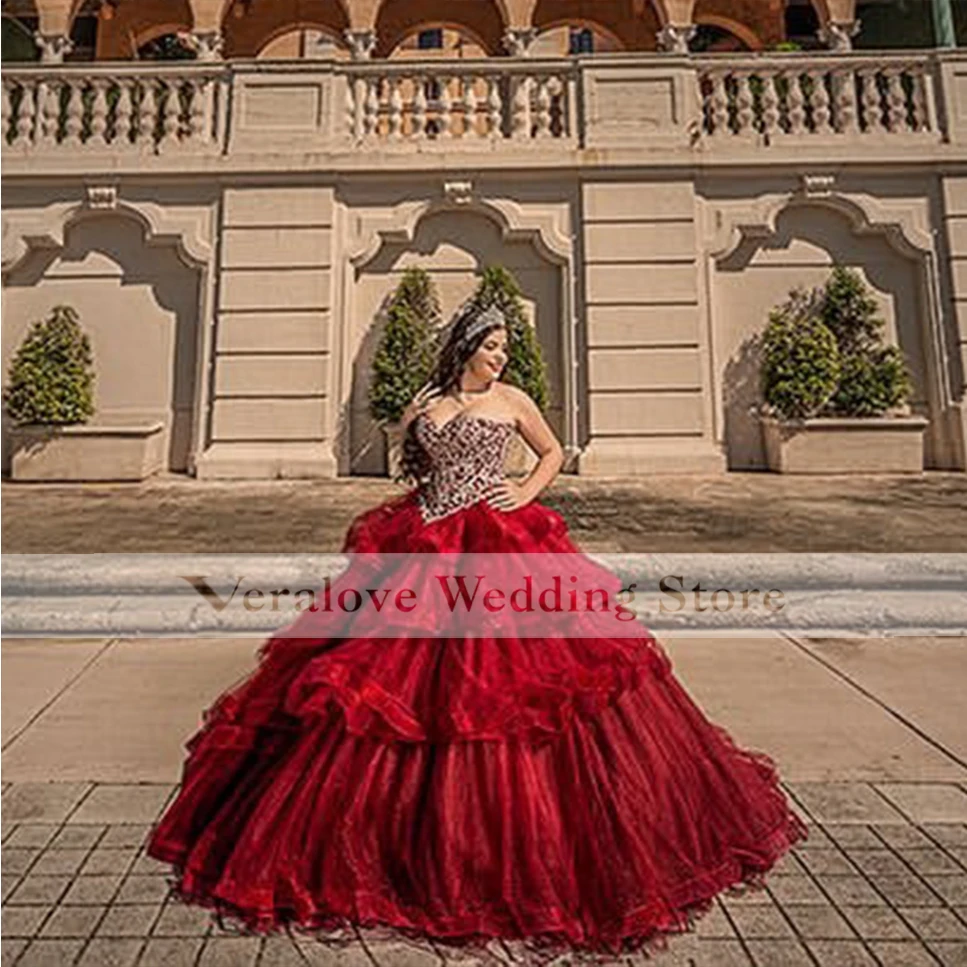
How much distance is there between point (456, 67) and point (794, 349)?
5878 millimetres

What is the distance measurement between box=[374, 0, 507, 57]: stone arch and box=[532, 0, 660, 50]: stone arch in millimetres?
977

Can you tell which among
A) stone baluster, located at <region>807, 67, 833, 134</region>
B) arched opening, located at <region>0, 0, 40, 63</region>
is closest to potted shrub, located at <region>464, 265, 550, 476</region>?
stone baluster, located at <region>807, 67, 833, 134</region>

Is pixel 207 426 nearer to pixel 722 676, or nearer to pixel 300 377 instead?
pixel 300 377

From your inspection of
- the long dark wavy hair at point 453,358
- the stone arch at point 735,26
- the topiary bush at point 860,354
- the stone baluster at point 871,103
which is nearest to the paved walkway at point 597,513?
the topiary bush at point 860,354

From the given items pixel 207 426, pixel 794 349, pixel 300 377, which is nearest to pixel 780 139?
pixel 794 349

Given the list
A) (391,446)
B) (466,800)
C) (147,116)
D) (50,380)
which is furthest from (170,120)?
(466,800)

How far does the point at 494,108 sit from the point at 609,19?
7563mm

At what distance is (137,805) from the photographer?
8.65ft

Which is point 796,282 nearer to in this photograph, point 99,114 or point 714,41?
point 99,114

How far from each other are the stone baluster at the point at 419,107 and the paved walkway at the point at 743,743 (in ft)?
26.1

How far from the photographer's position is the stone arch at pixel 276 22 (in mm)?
15547

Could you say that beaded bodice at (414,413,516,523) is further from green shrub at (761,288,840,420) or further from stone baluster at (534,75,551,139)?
stone baluster at (534,75,551,139)

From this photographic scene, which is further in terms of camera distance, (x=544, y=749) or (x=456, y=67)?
(x=456, y=67)

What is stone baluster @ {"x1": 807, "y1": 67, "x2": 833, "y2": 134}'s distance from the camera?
998cm
